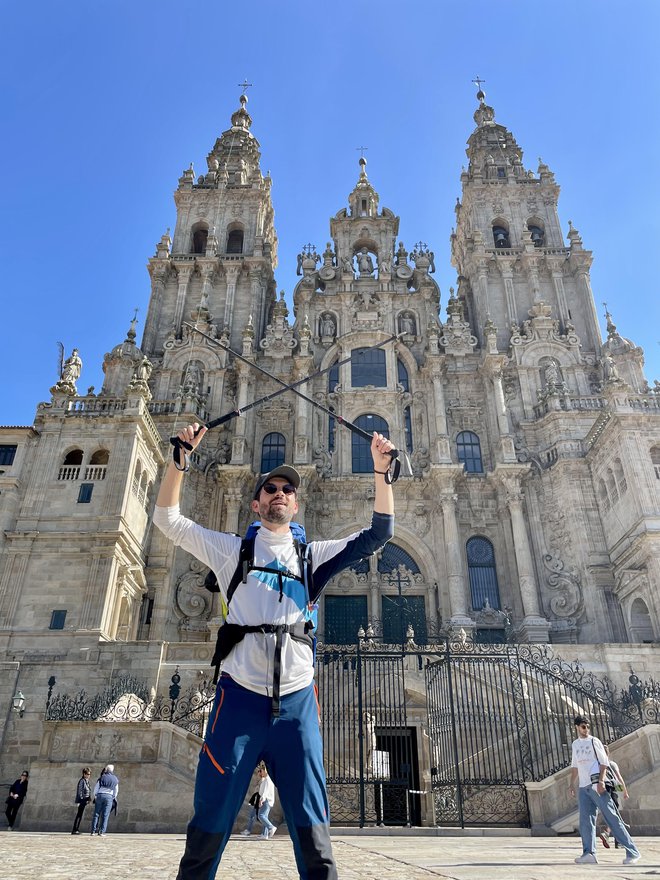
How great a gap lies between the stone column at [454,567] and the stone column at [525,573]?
2081 mm

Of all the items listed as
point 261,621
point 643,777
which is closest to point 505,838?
point 643,777

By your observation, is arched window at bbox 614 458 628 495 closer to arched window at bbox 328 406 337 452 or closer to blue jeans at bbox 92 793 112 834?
arched window at bbox 328 406 337 452

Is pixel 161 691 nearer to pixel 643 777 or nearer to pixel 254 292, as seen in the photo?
pixel 643 777

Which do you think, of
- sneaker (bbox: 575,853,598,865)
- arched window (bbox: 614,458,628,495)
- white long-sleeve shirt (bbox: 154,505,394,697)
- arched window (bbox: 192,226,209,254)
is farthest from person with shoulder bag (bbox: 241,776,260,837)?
arched window (bbox: 192,226,209,254)

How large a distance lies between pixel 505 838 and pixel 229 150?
4002 cm

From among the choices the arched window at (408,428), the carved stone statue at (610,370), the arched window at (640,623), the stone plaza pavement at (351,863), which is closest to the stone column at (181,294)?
the arched window at (408,428)

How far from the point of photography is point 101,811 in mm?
11984

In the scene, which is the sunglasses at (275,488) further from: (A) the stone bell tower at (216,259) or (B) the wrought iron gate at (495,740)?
(A) the stone bell tower at (216,259)

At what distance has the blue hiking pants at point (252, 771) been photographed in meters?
2.97

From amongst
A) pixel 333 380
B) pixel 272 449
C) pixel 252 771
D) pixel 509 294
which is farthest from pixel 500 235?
pixel 252 771

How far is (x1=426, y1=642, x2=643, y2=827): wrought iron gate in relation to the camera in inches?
518

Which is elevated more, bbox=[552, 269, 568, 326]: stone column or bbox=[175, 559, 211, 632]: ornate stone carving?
bbox=[552, 269, 568, 326]: stone column

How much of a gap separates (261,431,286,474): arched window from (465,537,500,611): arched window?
360 inches

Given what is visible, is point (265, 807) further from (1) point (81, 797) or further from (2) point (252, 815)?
(1) point (81, 797)
